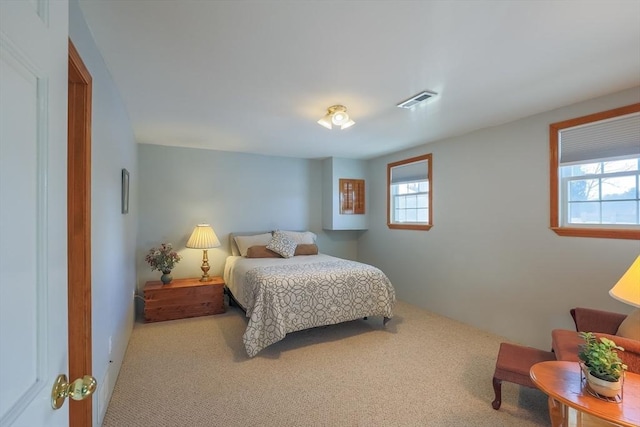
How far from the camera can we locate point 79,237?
153 centimetres

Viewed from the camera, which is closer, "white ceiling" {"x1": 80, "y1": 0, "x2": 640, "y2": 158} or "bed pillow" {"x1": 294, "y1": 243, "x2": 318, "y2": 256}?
"white ceiling" {"x1": 80, "y1": 0, "x2": 640, "y2": 158}

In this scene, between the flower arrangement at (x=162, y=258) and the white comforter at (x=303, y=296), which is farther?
the flower arrangement at (x=162, y=258)

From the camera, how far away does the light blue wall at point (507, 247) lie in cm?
258

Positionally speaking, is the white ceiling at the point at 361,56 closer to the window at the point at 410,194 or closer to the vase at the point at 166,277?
the window at the point at 410,194

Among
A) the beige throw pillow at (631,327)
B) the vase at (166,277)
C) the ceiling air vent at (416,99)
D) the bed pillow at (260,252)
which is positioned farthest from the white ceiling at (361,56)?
the vase at (166,277)

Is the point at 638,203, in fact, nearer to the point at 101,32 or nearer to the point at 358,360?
the point at 358,360

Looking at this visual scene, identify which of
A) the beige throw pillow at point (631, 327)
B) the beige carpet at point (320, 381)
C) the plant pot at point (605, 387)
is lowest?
the beige carpet at point (320, 381)

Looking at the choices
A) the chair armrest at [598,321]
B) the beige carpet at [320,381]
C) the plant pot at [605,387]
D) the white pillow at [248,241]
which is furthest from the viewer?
the white pillow at [248,241]

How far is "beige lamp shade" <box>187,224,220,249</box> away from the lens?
4035mm

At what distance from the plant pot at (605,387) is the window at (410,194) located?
284 centimetres

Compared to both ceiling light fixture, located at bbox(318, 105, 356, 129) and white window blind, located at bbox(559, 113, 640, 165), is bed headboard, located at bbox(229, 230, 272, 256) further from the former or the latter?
white window blind, located at bbox(559, 113, 640, 165)

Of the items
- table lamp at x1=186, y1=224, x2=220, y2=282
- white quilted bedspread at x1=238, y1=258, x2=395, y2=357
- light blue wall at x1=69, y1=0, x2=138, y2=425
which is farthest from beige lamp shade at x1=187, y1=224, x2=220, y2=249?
light blue wall at x1=69, y1=0, x2=138, y2=425

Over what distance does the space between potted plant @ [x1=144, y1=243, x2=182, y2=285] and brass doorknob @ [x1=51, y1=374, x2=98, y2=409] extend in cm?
349

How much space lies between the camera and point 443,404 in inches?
81.9
